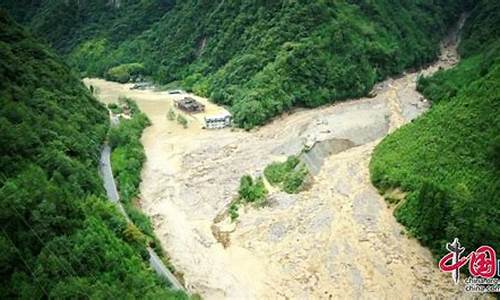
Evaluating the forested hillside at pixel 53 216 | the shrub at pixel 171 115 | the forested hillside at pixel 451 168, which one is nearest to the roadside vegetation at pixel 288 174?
the forested hillside at pixel 451 168

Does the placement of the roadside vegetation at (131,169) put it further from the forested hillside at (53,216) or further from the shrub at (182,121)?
the shrub at (182,121)

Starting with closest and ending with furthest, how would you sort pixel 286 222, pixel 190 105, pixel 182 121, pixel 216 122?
pixel 286 222
pixel 216 122
pixel 182 121
pixel 190 105

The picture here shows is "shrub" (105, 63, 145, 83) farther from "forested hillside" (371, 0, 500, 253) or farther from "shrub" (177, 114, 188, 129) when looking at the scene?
"forested hillside" (371, 0, 500, 253)

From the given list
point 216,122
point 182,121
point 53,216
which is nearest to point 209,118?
point 216,122

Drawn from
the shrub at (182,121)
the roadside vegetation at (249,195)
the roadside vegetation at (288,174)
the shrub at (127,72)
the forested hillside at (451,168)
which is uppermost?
the forested hillside at (451,168)

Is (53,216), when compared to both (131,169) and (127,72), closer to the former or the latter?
(131,169)

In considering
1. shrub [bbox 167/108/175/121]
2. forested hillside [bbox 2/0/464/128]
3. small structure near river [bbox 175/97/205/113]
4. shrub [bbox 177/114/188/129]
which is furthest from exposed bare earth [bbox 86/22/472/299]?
forested hillside [bbox 2/0/464/128]
